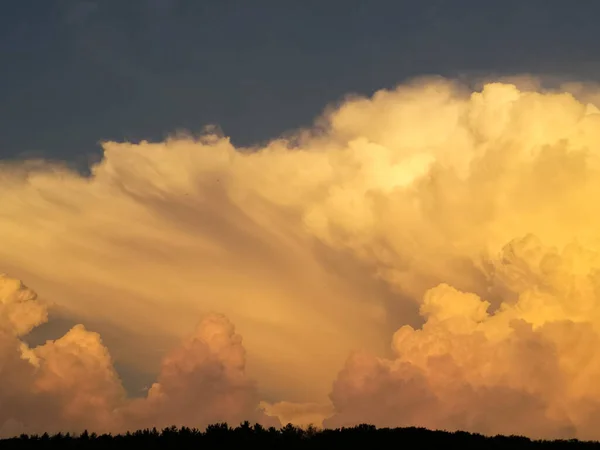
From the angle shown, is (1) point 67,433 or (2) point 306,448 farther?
(1) point 67,433

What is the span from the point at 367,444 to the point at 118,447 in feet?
57.8

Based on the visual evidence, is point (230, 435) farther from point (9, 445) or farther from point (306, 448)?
point (9, 445)

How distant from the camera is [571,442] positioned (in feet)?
237

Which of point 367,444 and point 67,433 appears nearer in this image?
point 367,444

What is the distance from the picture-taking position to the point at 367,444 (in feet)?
230

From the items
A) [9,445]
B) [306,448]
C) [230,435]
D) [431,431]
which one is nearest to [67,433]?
[9,445]

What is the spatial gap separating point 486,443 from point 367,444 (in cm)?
867

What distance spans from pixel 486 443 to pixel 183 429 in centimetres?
2184

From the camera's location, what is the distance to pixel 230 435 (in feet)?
237

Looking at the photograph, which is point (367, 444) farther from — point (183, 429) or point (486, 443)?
point (183, 429)

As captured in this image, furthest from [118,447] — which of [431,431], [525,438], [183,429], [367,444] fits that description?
[525,438]

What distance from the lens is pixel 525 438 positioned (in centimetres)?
7350

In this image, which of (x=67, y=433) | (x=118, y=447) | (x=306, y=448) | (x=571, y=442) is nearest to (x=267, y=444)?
(x=306, y=448)

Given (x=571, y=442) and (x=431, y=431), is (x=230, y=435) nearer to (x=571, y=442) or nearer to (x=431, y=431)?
(x=431, y=431)
